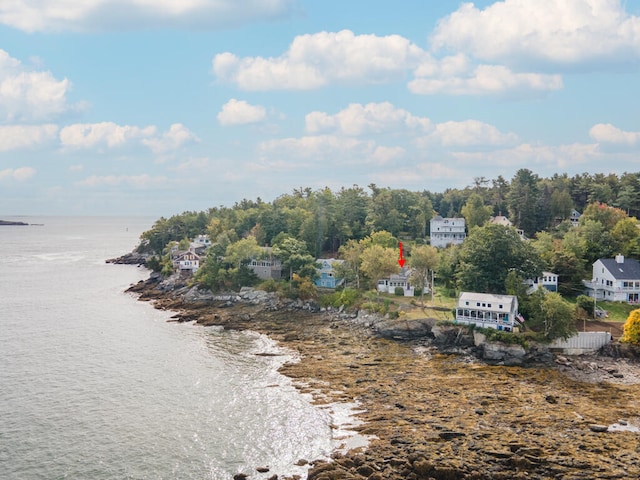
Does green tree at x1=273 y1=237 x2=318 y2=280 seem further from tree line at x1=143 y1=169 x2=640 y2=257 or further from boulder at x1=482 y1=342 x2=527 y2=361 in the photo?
boulder at x1=482 y1=342 x2=527 y2=361

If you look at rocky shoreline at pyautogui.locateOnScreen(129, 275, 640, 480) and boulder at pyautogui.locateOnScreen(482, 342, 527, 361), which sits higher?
boulder at pyautogui.locateOnScreen(482, 342, 527, 361)

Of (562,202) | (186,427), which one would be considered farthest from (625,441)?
(562,202)

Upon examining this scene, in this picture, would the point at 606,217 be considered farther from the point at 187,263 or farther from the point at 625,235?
the point at 187,263

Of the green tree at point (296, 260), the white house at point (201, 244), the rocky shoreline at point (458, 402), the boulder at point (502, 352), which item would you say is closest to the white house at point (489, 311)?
the rocky shoreline at point (458, 402)

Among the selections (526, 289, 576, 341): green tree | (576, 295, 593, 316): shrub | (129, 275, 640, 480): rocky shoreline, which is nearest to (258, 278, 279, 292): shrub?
(129, 275, 640, 480): rocky shoreline

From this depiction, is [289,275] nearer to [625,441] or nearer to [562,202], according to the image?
[625,441]
